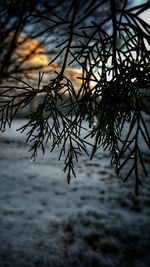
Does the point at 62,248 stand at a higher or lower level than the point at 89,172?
lower

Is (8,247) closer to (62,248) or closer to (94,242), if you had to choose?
(62,248)

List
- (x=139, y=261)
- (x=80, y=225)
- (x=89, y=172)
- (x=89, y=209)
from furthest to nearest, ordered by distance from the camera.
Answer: (x=89, y=172)
(x=89, y=209)
(x=80, y=225)
(x=139, y=261)

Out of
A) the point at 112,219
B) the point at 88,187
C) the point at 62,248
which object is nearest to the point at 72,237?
the point at 62,248

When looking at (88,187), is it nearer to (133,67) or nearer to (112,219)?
(112,219)

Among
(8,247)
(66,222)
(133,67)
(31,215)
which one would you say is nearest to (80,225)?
(66,222)

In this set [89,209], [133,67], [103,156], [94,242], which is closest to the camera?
[133,67]

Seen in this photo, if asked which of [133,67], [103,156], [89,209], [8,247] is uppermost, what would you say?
[133,67]

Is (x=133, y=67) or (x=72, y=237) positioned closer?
(x=133, y=67)
